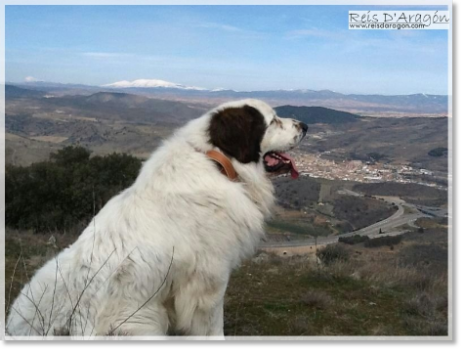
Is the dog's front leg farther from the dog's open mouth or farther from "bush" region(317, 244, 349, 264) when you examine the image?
"bush" region(317, 244, 349, 264)

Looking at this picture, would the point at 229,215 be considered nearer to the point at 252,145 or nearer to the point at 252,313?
the point at 252,145

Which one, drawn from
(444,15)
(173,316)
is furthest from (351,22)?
(173,316)

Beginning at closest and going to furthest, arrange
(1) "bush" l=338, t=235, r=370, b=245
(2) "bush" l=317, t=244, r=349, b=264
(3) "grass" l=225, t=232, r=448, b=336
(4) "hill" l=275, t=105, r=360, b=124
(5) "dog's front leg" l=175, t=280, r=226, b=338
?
(5) "dog's front leg" l=175, t=280, r=226, b=338, (3) "grass" l=225, t=232, r=448, b=336, (4) "hill" l=275, t=105, r=360, b=124, (2) "bush" l=317, t=244, r=349, b=264, (1) "bush" l=338, t=235, r=370, b=245

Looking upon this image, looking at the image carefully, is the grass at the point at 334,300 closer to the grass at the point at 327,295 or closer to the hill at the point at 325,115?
the grass at the point at 327,295

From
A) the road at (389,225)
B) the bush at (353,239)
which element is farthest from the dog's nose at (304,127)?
the road at (389,225)

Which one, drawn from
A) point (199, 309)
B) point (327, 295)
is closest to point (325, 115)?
point (327, 295)

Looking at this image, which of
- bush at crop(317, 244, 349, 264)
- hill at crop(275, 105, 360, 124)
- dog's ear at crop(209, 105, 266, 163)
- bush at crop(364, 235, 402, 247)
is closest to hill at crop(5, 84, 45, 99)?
hill at crop(275, 105, 360, 124)
